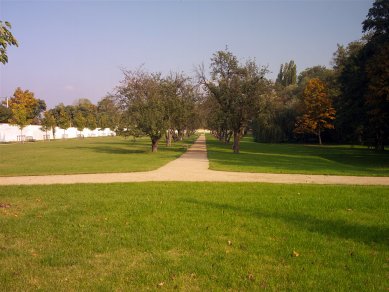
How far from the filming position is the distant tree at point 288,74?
95.6 metres

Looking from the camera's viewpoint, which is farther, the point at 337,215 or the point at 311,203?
the point at 311,203

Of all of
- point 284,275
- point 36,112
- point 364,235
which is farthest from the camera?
point 36,112

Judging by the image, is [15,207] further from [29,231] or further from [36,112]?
[36,112]

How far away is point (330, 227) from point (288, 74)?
3716 inches

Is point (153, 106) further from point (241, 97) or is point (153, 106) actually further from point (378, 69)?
point (378, 69)

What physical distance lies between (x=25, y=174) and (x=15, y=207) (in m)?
7.16

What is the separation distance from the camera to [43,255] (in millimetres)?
5203

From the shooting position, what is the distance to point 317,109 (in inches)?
2208

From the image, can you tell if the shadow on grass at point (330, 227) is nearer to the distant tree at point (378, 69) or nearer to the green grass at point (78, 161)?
the green grass at point (78, 161)

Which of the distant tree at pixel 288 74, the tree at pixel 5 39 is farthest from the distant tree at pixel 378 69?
the distant tree at pixel 288 74

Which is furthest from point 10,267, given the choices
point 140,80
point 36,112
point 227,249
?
point 36,112

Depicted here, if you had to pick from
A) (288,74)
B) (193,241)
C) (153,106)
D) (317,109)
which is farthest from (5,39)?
(288,74)

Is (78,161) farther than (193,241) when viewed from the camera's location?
Yes

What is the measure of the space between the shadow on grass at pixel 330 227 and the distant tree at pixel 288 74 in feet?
303
